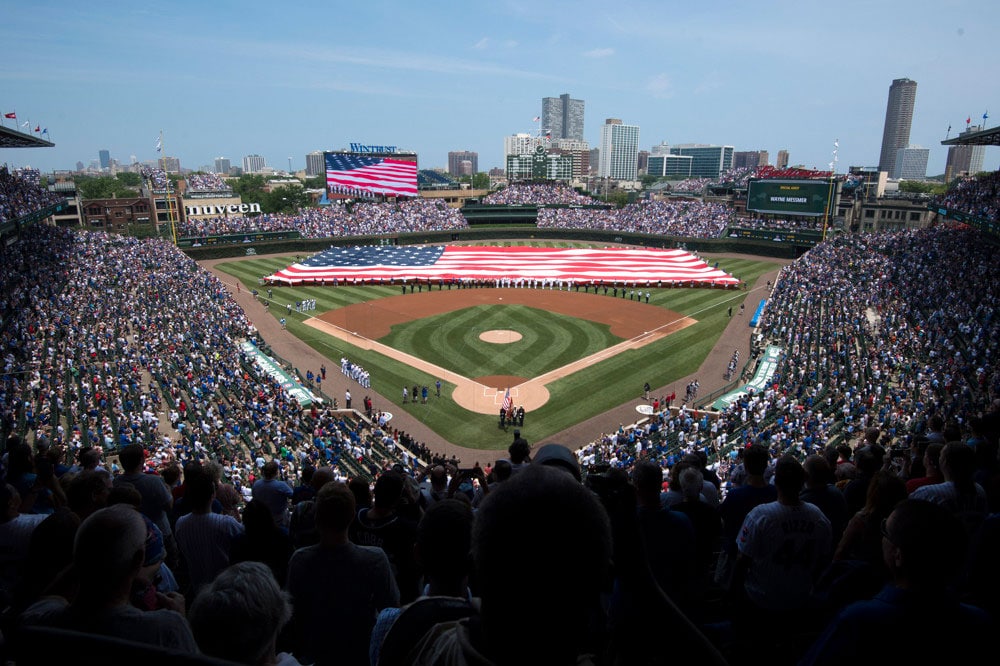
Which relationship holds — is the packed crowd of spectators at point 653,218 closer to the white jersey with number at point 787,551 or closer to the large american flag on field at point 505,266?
the large american flag on field at point 505,266

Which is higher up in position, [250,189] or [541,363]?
[250,189]

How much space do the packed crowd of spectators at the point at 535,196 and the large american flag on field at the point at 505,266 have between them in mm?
28326

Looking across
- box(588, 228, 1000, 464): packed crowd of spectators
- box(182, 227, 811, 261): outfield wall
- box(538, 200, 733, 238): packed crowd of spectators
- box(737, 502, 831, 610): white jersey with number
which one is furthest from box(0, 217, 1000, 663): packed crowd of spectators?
box(538, 200, 733, 238): packed crowd of spectators

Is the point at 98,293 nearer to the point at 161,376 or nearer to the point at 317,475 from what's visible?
the point at 161,376

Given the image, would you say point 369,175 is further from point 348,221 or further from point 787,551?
point 787,551

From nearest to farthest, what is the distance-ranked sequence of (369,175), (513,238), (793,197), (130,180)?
(793,197) < (369,175) < (513,238) < (130,180)

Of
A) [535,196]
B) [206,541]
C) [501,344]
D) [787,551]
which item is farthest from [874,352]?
[535,196]

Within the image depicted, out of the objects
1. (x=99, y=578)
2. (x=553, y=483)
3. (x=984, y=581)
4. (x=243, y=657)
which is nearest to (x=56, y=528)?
(x=99, y=578)

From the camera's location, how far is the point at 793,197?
69.8m

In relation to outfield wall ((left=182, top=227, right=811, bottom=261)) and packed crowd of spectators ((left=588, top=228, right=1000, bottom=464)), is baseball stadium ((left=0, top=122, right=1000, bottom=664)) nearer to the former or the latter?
packed crowd of spectators ((left=588, top=228, right=1000, bottom=464))

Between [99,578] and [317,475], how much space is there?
4730 mm

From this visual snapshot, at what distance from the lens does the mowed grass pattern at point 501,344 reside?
1332 inches

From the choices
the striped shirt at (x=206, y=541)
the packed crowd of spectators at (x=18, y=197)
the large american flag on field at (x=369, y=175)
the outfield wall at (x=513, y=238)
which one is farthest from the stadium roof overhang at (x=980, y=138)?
the large american flag on field at (x=369, y=175)

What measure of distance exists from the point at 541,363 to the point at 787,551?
29.3 m
